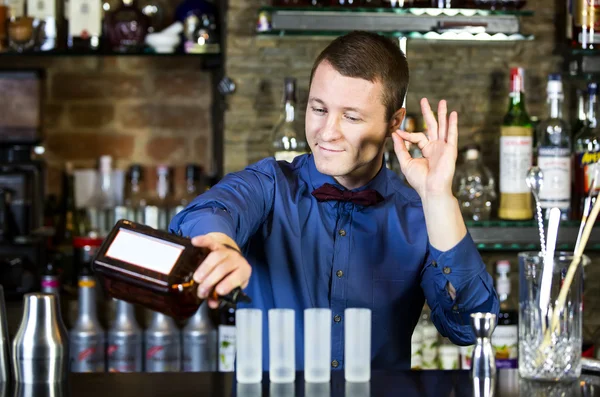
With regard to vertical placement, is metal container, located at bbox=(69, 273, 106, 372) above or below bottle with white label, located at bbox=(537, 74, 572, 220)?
below

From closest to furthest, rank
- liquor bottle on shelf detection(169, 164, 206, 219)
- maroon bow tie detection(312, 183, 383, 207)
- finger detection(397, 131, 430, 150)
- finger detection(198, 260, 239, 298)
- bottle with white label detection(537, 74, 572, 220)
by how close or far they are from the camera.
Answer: finger detection(198, 260, 239, 298) → finger detection(397, 131, 430, 150) → maroon bow tie detection(312, 183, 383, 207) → bottle with white label detection(537, 74, 572, 220) → liquor bottle on shelf detection(169, 164, 206, 219)

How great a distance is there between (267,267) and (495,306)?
1.46ft

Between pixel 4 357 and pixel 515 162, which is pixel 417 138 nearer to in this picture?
pixel 4 357

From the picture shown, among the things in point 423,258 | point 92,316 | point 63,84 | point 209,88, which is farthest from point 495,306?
point 63,84

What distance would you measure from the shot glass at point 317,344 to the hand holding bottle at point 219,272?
0.14m

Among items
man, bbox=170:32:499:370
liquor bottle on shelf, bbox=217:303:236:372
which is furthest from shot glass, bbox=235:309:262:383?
liquor bottle on shelf, bbox=217:303:236:372

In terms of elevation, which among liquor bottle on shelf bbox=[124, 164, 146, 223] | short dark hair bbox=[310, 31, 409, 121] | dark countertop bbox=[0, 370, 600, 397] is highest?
short dark hair bbox=[310, 31, 409, 121]

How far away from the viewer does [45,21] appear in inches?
110

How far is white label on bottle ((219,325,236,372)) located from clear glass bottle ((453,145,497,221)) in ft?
2.35

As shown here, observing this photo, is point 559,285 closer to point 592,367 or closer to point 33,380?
point 592,367

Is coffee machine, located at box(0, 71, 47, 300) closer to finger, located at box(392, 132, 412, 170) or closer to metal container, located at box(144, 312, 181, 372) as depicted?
metal container, located at box(144, 312, 181, 372)

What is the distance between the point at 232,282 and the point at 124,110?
1881 millimetres

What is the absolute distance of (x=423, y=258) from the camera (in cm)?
194

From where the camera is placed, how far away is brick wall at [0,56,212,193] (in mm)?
3047
